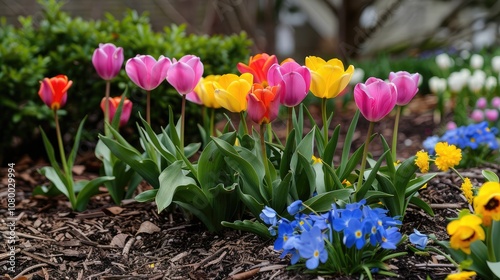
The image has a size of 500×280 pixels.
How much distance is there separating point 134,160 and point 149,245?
345 mm

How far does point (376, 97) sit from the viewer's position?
1987 millimetres

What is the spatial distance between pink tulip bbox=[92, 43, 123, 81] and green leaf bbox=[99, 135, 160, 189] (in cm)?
42

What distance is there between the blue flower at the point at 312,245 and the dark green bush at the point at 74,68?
82.2 inches

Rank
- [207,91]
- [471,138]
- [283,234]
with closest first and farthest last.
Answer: [283,234] < [207,91] < [471,138]

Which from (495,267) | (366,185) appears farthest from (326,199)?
(495,267)

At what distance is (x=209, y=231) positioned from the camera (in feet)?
8.20

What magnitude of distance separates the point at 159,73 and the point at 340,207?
0.85m

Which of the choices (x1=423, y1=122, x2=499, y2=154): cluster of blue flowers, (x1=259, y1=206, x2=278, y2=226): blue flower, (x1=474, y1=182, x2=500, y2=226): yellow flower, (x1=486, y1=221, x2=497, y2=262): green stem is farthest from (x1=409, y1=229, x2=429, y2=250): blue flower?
(x1=423, y1=122, x2=499, y2=154): cluster of blue flowers

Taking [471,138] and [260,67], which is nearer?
[260,67]


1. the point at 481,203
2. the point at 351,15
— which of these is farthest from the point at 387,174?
the point at 351,15

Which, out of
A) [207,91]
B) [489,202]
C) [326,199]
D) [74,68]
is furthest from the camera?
[74,68]

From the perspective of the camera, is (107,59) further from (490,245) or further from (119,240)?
(490,245)

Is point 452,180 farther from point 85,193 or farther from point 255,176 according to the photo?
point 85,193

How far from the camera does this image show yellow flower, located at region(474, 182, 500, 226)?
67.1 inches
